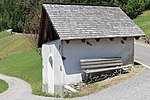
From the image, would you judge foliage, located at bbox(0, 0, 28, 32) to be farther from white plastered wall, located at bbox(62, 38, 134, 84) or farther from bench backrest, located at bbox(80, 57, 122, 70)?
bench backrest, located at bbox(80, 57, 122, 70)

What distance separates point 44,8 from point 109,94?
7.78 metres

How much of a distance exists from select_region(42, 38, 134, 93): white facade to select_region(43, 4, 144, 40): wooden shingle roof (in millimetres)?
598

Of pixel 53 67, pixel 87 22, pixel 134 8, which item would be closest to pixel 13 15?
pixel 134 8

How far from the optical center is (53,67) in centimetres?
2095

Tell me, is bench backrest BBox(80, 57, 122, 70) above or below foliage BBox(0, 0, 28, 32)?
above

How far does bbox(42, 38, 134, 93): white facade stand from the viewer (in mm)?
19328

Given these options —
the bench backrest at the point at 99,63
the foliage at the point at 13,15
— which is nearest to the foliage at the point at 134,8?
the foliage at the point at 13,15

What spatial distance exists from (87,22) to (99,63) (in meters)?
2.71

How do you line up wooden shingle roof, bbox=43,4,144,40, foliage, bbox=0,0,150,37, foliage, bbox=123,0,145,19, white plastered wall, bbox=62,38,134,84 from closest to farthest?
wooden shingle roof, bbox=43,4,144,40, white plastered wall, bbox=62,38,134,84, foliage, bbox=0,0,150,37, foliage, bbox=123,0,145,19

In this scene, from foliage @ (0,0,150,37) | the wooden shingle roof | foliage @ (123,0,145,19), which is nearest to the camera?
the wooden shingle roof

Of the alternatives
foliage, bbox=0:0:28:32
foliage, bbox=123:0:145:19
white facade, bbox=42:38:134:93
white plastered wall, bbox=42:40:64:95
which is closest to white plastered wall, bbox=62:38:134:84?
white facade, bbox=42:38:134:93

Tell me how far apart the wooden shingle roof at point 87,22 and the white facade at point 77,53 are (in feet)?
1.96

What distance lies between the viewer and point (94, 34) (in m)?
19.4

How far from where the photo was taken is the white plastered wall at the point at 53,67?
19.8 metres
